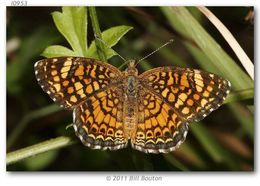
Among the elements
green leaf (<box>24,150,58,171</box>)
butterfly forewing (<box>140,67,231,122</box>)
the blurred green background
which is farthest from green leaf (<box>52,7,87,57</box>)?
green leaf (<box>24,150,58,171</box>)

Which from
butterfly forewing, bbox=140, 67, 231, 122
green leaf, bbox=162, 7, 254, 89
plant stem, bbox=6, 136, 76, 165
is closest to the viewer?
plant stem, bbox=6, 136, 76, 165

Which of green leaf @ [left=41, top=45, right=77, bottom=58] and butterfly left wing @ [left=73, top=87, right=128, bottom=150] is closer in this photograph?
butterfly left wing @ [left=73, top=87, right=128, bottom=150]

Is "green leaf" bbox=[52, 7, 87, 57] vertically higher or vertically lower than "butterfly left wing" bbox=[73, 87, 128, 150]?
higher

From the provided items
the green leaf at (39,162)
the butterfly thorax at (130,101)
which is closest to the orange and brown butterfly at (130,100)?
the butterfly thorax at (130,101)

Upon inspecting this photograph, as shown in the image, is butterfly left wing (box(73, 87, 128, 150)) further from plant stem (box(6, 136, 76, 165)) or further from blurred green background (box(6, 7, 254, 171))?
blurred green background (box(6, 7, 254, 171))

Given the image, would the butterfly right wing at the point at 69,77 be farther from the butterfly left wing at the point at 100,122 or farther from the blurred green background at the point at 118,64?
the blurred green background at the point at 118,64

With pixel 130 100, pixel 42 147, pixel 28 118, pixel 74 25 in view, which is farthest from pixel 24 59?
pixel 42 147

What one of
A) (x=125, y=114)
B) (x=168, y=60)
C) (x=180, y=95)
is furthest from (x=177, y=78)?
(x=168, y=60)

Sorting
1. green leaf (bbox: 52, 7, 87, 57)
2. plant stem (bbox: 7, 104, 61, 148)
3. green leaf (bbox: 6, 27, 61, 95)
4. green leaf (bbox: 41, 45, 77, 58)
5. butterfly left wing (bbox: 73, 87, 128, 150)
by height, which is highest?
green leaf (bbox: 52, 7, 87, 57)

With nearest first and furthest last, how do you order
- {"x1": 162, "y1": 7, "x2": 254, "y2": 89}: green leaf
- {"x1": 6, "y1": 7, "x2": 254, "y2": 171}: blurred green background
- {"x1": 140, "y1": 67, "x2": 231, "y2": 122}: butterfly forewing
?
1. {"x1": 140, "y1": 67, "x2": 231, "y2": 122}: butterfly forewing
2. {"x1": 162, "y1": 7, "x2": 254, "y2": 89}: green leaf
3. {"x1": 6, "y1": 7, "x2": 254, "y2": 171}: blurred green background
